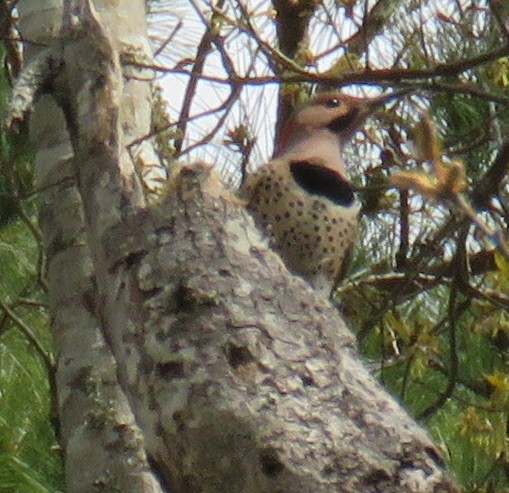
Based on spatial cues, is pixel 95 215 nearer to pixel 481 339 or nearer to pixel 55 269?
pixel 55 269

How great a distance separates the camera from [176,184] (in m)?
1.84

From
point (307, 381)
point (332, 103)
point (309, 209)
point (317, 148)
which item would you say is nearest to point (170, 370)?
point (307, 381)

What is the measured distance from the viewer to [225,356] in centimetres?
164

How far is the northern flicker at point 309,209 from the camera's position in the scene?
3160 millimetres

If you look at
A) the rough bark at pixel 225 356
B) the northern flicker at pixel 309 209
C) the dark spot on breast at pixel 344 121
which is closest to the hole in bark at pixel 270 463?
the rough bark at pixel 225 356

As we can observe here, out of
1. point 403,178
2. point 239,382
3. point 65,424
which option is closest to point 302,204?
point 65,424

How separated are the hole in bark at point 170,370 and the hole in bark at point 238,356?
0.21ft

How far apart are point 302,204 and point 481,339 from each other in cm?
77

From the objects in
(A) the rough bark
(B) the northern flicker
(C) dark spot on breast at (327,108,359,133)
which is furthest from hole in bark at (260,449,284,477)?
(C) dark spot on breast at (327,108,359,133)

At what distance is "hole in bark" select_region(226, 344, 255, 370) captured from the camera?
162cm

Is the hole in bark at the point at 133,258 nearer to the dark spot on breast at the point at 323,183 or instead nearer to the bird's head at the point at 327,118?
the dark spot on breast at the point at 323,183

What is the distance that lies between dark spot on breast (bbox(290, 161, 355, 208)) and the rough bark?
4.16 feet

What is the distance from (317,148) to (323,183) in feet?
0.67

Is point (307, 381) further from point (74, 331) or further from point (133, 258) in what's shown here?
point (74, 331)
